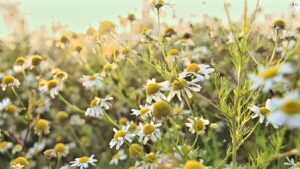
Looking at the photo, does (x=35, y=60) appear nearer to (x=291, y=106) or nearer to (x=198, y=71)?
(x=198, y=71)

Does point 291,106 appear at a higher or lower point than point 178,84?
higher

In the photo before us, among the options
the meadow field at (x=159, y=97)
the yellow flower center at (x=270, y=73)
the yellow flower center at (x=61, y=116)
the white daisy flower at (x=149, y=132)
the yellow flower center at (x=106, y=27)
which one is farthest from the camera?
the yellow flower center at (x=61, y=116)

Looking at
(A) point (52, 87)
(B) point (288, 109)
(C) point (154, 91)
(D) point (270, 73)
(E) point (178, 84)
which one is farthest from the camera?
(A) point (52, 87)

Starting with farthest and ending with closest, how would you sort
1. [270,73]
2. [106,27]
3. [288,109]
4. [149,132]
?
1. [149,132]
2. [106,27]
3. [270,73]
4. [288,109]

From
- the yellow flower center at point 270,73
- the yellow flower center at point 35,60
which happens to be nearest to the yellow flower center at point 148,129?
the yellow flower center at point 270,73

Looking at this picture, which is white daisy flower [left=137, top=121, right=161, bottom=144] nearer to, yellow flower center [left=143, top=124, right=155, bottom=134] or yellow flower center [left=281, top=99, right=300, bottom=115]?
yellow flower center [left=143, top=124, right=155, bottom=134]

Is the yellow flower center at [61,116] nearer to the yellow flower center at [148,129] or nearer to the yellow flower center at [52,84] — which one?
the yellow flower center at [52,84]

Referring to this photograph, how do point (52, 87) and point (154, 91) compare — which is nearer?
point (154, 91)

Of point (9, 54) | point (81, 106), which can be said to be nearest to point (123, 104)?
point (81, 106)

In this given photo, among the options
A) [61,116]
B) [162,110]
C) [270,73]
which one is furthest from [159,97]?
[61,116]
